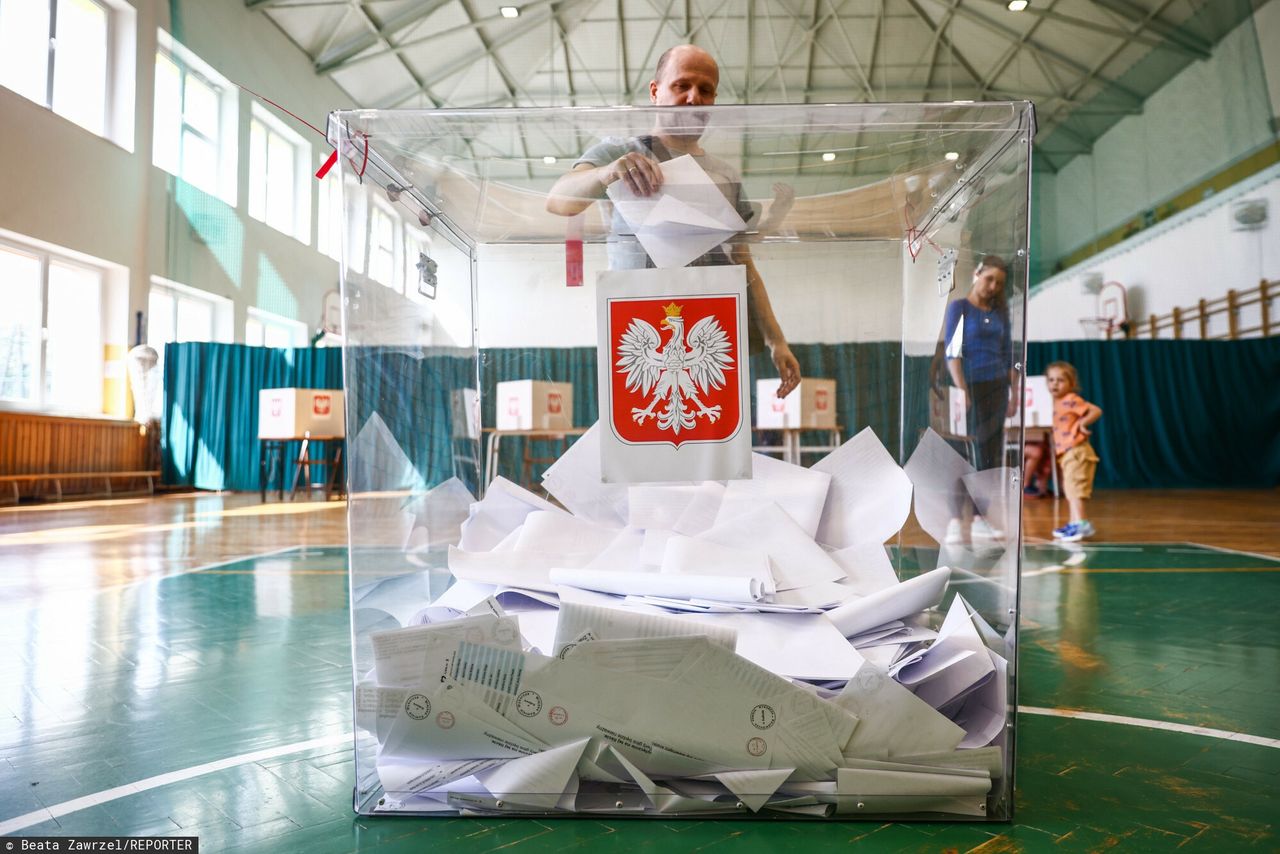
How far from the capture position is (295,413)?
806cm

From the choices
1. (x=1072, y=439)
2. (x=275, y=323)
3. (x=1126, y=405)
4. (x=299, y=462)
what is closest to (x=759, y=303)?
(x=1072, y=439)

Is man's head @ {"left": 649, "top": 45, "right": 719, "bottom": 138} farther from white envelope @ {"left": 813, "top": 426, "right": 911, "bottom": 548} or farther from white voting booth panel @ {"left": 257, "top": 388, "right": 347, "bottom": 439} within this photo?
white voting booth panel @ {"left": 257, "top": 388, "right": 347, "bottom": 439}

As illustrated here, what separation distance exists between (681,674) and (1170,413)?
11.3 metres

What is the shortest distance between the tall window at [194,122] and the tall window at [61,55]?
0.77 m

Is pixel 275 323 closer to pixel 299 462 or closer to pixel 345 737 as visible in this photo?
pixel 299 462

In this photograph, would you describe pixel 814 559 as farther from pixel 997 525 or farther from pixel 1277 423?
pixel 1277 423

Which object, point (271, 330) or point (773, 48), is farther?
point (773, 48)

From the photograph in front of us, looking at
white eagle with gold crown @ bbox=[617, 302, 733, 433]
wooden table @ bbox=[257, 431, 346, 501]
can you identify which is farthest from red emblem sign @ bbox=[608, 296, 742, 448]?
wooden table @ bbox=[257, 431, 346, 501]

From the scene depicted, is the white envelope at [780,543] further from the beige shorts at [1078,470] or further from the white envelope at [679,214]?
the beige shorts at [1078,470]

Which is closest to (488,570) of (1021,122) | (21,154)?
(1021,122)

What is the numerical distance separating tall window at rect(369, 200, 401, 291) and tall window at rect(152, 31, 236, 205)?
32.3 ft

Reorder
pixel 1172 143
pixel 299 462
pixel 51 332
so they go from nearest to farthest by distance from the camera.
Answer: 1. pixel 51 332
2. pixel 299 462
3. pixel 1172 143

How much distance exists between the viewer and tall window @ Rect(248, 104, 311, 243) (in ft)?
34.9

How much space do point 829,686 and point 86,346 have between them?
9.60 metres
